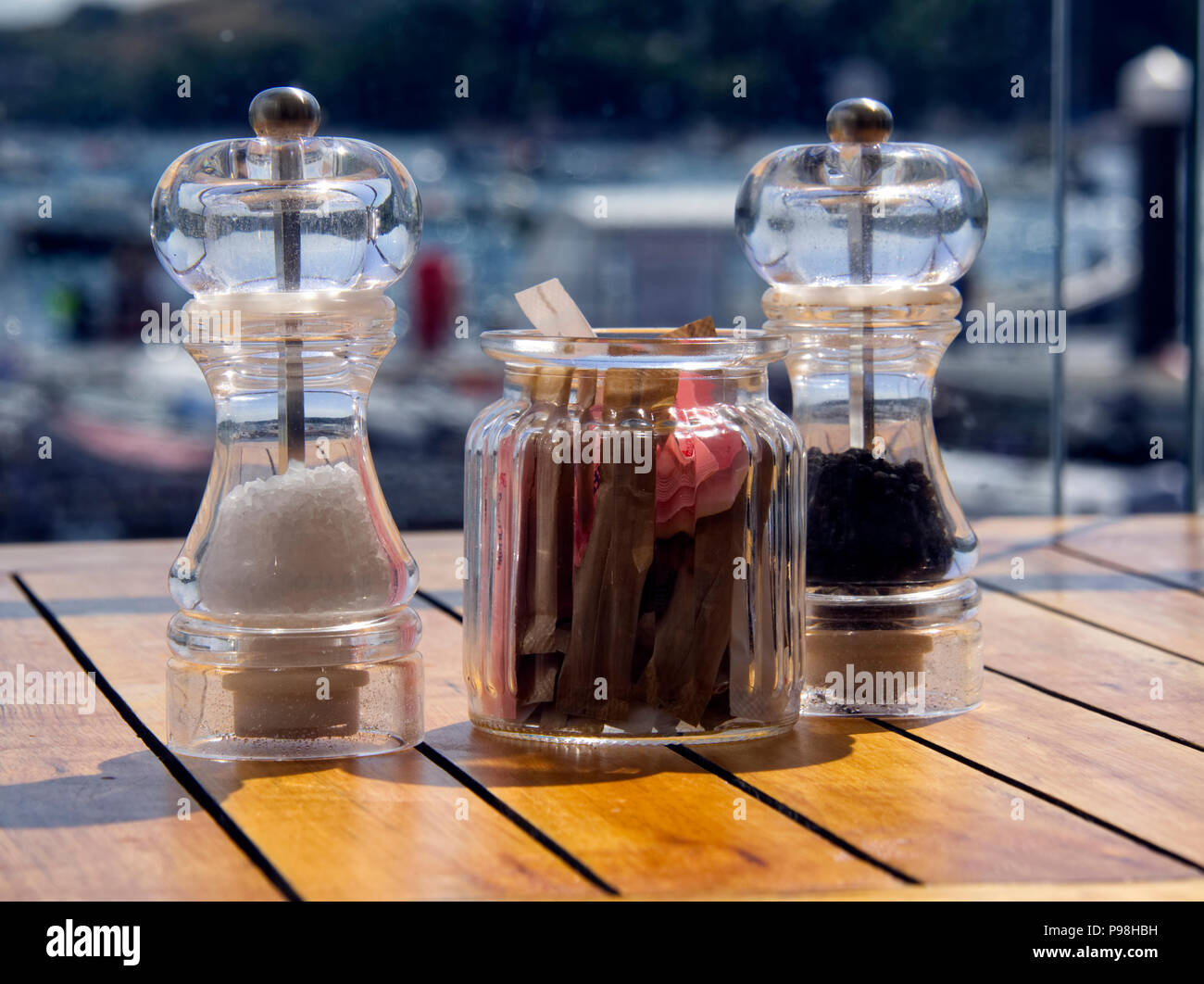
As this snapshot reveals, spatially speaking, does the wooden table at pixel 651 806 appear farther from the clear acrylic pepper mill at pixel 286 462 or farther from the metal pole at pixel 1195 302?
the metal pole at pixel 1195 302

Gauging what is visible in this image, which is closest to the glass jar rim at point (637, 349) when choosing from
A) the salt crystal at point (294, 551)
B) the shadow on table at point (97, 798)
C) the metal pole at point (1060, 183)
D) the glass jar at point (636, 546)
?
the glass jar at point (636, 546)

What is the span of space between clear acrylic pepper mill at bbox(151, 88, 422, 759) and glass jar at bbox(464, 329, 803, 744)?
65 mm

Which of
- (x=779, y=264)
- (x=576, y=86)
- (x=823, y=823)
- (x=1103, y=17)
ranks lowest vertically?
(x=823, y=823)

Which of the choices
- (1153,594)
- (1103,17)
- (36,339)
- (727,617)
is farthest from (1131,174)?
(727,617)

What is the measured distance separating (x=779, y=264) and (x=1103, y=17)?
3.41 metres

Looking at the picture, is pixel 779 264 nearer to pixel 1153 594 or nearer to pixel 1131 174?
pixel 1153 594

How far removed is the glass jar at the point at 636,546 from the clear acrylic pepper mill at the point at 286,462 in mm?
65

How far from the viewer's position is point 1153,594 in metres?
1.26

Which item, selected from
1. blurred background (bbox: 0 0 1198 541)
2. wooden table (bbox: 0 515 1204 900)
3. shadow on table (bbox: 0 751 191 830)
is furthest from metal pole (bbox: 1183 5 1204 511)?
shadow on table (bbox: 0 751 191 830)

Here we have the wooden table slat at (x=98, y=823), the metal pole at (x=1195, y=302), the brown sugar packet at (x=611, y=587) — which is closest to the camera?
the wooden table slat at (x=98, y=823)

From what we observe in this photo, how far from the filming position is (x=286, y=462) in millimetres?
828

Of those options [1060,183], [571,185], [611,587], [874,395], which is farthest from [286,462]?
[571,185]

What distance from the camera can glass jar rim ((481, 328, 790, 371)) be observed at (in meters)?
0.81

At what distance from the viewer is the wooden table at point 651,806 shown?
63cm
